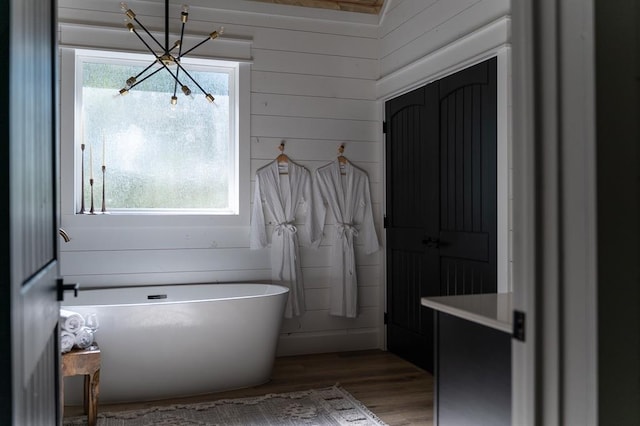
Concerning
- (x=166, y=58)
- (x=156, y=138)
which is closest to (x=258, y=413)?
(x=156, y=138)

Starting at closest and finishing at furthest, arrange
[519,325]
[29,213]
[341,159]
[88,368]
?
1. [29,213]
2. [519,325]
3. [88,368]
4. [341,159]

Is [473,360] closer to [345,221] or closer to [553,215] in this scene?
[553,215]

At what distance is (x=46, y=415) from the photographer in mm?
1404

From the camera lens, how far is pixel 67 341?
10.1 feet

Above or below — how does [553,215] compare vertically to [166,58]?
below

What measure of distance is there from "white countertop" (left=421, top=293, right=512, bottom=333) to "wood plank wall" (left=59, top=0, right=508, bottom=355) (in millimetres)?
2330

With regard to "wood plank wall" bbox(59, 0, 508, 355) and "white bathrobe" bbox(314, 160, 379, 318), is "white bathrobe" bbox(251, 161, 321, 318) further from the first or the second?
"white bathrobe" bbox(314, 160, 379, 318)

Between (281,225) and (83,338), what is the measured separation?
181 cm

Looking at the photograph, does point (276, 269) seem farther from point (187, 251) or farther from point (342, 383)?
point (342, 383)

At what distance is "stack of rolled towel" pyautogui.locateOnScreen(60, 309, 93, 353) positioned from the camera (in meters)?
3.09

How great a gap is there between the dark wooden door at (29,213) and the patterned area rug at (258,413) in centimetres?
175

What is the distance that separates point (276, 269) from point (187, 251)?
69 centimetres
